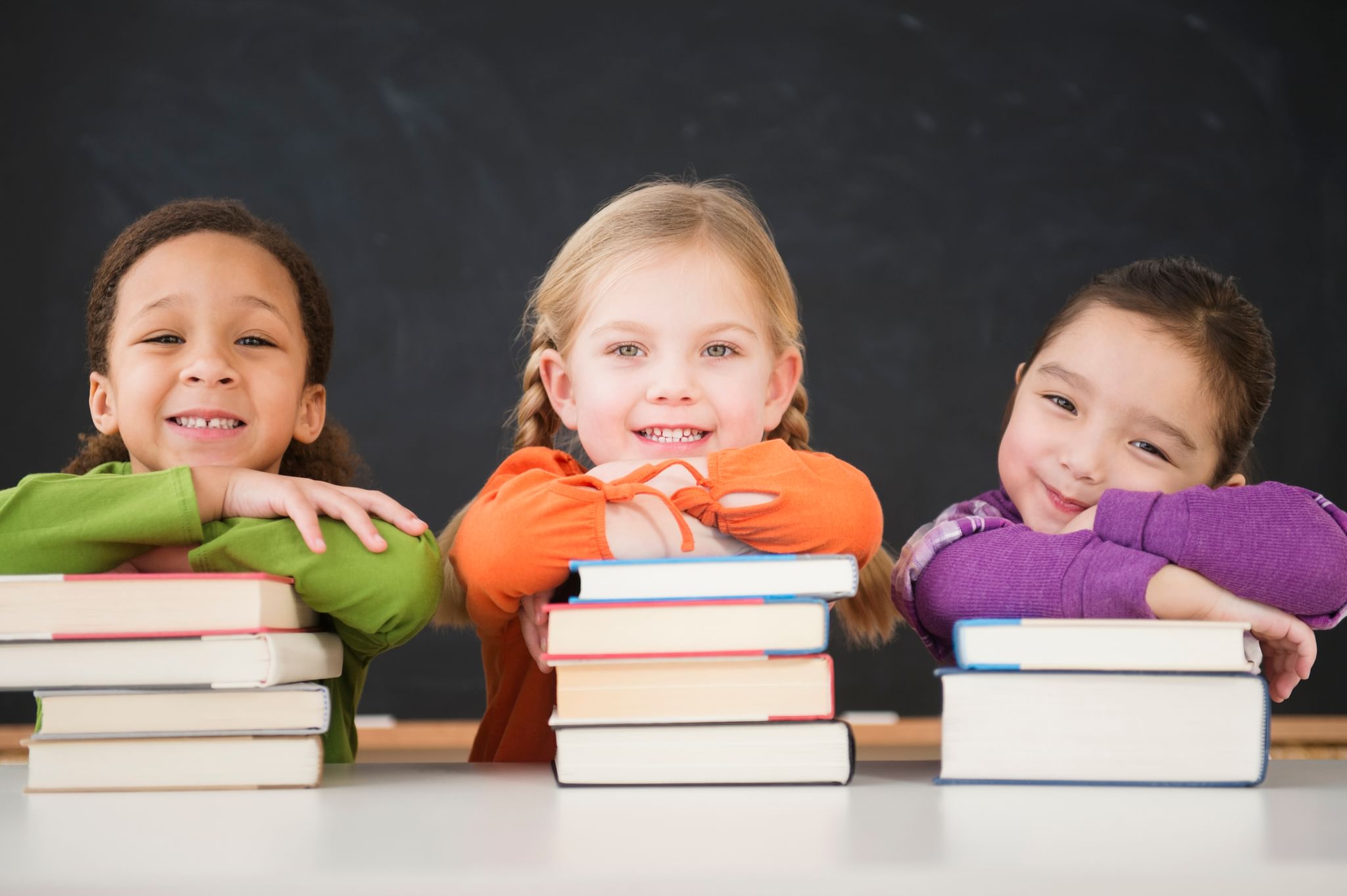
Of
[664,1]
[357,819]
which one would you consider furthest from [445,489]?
[357,819]

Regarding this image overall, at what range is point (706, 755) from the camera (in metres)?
0.93

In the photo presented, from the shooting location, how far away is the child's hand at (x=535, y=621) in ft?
3.44

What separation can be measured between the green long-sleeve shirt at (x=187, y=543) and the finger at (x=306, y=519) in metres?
0.01

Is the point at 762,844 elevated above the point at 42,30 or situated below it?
below

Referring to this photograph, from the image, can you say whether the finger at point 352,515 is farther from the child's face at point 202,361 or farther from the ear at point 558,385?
the ear at point 558,385

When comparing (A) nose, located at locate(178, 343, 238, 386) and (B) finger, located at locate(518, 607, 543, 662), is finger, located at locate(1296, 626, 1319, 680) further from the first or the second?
(A) nose, located at locate(178, 343, 238, 386)

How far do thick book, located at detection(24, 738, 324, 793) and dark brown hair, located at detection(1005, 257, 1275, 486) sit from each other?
0.89 metres

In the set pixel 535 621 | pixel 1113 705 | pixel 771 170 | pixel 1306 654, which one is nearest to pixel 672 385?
pixel 535 621

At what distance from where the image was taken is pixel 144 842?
0.74 m

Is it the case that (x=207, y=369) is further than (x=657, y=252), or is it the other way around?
(x=657, y=252)

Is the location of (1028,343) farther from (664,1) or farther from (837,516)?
(837,516)

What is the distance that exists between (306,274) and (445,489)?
211 centimetres

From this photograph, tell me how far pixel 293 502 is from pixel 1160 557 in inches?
28.2

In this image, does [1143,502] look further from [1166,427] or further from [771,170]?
[771,170]
